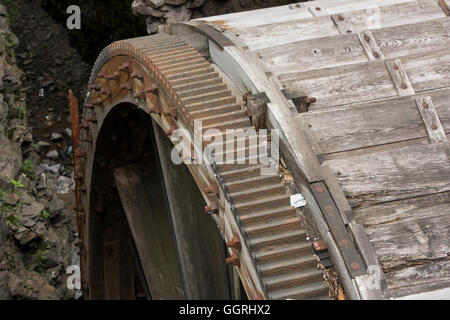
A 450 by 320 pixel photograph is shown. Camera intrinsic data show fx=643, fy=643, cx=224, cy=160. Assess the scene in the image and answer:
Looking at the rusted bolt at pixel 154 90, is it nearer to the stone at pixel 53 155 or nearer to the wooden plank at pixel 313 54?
the wooden plank at pixel 313 54

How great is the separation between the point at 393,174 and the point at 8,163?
5.72 m

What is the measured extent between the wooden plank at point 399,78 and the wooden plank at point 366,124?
136 mm

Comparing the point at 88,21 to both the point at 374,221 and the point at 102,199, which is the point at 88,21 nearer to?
the point at 102,199

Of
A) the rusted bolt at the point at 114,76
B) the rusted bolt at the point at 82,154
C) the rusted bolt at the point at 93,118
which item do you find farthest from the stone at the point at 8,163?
the rusted bolt at the point at 114,76

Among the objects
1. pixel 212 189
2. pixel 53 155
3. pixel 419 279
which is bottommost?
pixel 419 279

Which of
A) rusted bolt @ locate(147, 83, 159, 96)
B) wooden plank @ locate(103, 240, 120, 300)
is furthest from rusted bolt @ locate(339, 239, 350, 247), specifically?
wooden plank @ locate(103, 240, 120, 300)

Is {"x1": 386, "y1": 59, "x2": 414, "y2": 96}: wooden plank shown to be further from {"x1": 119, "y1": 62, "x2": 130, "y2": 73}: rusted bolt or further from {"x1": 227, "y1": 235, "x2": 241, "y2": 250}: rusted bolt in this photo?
{"x1": 119, "y1": 62, "x2": 130, "y2": 73}: rusted bolt

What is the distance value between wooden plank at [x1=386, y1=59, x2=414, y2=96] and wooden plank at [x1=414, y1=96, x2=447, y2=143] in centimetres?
13

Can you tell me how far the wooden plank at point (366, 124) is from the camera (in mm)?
3363

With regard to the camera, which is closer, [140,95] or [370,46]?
[370,46]

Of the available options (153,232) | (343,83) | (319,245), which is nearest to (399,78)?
(343,83)

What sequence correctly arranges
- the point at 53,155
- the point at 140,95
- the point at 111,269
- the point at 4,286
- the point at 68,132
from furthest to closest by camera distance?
1. the point at 68,132
2. the point at 53,155
3. the point at 111,269
4. the point at 4,286
5. the point at 140,95

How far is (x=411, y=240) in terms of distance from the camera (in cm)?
295

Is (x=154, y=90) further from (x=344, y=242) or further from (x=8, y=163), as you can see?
(x=8, y=163)
